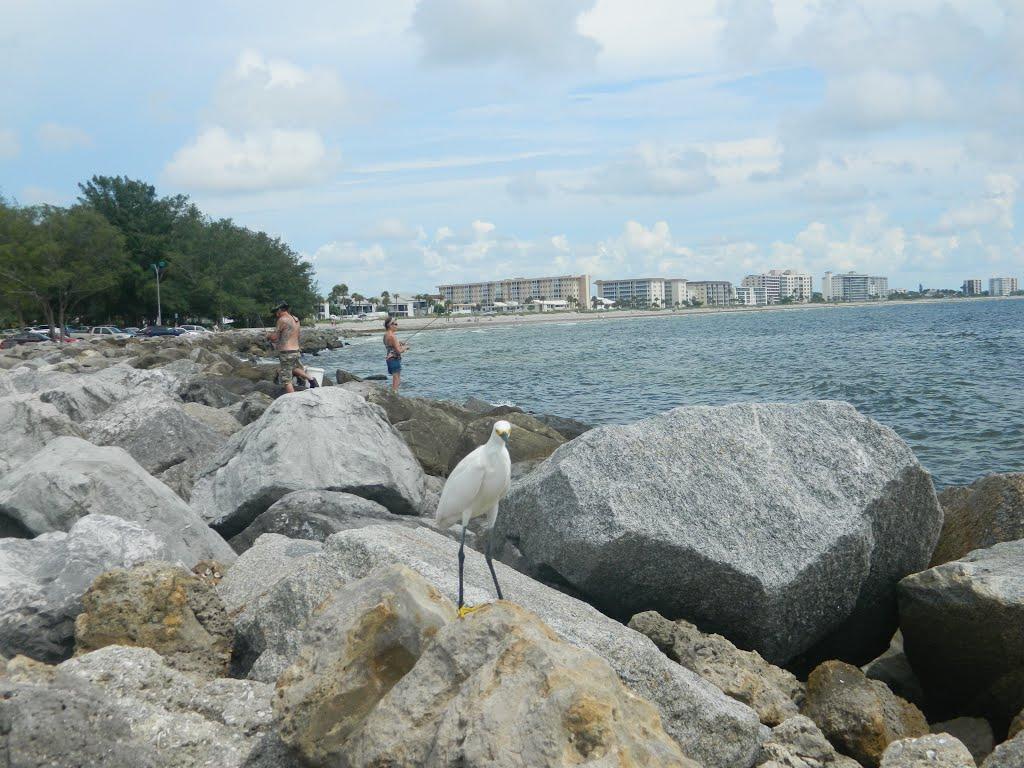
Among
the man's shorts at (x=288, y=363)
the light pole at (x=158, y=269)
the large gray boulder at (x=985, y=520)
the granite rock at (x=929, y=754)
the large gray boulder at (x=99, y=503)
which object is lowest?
the granite rock at (x=929, y=754)

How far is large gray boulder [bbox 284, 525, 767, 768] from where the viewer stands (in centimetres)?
513

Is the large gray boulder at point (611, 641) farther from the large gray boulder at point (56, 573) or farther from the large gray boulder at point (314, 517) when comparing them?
the large gray boulder at point (314, 517)

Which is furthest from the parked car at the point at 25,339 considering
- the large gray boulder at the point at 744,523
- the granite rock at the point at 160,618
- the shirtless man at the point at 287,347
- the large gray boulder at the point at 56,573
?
the large gray boulder at the point at 744,523

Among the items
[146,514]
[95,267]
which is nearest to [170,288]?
[95,267]

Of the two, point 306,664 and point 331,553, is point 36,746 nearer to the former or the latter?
point 306,664

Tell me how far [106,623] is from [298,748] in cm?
216

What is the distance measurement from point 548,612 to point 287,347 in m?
12.7

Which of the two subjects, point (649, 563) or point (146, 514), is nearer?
point (649, 563)

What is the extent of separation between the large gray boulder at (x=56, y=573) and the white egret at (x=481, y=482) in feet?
7.37

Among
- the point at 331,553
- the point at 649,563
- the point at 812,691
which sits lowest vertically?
the point at 812,691

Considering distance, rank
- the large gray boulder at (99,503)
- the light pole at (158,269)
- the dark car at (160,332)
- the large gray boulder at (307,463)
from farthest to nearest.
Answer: the light pole at (158,269) < the dark car at (160,332) < the large gray boulder at (307,463) < the large gray boulder at (99,503)

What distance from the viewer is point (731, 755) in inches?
201

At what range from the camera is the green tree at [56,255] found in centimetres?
6375

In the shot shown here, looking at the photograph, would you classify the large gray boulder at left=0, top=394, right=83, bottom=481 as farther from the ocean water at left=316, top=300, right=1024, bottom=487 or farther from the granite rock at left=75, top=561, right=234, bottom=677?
the ocean water at left=316, top=300, right=1024, bottom=487
